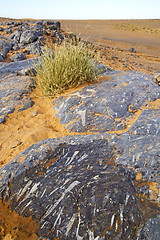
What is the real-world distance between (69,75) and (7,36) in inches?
229

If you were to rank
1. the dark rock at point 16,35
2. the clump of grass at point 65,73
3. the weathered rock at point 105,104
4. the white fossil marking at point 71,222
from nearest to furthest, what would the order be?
the white fossil marking at point 71,222 < the weathered rock at point 105,104 < the clump of grass at point 65,73 < the dark rock at point 16,35

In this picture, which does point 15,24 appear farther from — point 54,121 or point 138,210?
point 138,210

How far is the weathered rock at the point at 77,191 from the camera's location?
4.65 feet

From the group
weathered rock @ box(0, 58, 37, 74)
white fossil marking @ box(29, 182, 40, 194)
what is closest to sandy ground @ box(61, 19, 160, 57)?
weathered rock @ box(0, 58, 37, 74)

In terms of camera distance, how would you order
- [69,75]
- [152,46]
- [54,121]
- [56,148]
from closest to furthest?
1. [56,148]
2. [54,121]
3. [69,75]
4. [152,46]

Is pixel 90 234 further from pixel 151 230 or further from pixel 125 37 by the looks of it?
pixel 125 37

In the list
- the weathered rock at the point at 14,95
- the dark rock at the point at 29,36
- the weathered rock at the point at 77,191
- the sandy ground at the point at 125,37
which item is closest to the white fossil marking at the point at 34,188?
the weathered rock at the point at 77,191

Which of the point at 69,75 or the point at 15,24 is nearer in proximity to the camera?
the point at 69,75

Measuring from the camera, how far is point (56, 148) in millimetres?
2090

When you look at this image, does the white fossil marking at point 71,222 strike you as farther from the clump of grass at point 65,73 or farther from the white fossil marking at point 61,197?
the clump of grass at point 65,73

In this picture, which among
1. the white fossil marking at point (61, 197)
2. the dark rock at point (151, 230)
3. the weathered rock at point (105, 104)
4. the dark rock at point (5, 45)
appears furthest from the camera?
the dark rock at point (5, 45)

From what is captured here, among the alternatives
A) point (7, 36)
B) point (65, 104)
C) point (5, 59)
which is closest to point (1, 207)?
point (65, 104)

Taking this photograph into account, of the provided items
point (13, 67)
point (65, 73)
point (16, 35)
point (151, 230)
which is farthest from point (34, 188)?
point (16, 35)

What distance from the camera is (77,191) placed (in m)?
1.62
